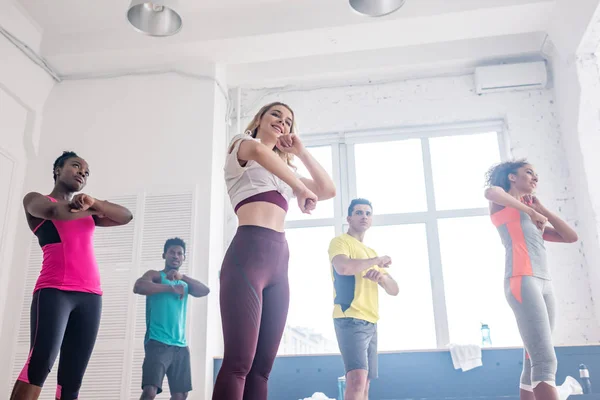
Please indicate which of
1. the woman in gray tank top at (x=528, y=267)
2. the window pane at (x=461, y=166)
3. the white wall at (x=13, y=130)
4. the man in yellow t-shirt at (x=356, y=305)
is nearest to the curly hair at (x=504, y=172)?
the woman in gray tank top at (x=528, y=267)

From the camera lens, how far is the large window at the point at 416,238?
412 cm

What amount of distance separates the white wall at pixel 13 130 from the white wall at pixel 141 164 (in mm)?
74

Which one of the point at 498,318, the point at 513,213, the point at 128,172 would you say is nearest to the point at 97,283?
the point at 513,213

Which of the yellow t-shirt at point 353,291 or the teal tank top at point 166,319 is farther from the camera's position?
the teal tank top at point 166,319

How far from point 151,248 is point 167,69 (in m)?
1.57

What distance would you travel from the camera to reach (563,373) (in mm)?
3535

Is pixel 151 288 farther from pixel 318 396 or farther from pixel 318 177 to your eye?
pixel 318 177

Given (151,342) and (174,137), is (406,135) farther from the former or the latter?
(151,342)

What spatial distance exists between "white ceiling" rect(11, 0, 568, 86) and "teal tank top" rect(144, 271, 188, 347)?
2.17 m

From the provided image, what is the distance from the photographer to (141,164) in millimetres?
4277

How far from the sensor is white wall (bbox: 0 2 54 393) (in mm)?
3920

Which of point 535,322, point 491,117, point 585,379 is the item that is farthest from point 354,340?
point 491,117

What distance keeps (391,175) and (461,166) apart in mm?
604

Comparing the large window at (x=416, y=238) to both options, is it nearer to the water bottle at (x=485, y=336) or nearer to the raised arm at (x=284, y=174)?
the water bottle at (x=485, y=336)
